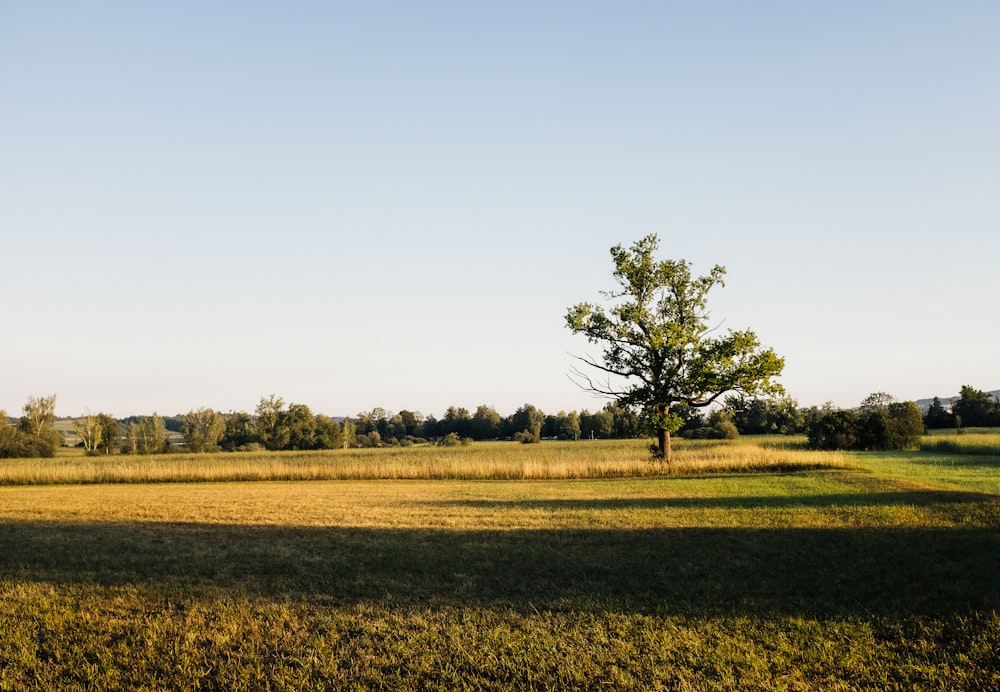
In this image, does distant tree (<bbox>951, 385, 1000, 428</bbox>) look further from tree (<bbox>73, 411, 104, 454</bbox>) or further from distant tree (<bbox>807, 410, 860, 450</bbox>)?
tree (<bbox>73, 411, 104, 454</bbox>)

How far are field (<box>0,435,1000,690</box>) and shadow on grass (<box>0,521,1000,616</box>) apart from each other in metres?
0.05

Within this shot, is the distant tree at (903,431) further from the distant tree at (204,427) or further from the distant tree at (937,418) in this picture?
Result: the distant tree at (204,427)

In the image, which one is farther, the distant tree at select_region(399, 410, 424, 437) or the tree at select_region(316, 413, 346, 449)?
the distant tree at select_region(399, 410, 424, 437)

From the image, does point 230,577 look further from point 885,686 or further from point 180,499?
point 180,499

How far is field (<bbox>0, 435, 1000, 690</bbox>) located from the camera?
16.5 feet

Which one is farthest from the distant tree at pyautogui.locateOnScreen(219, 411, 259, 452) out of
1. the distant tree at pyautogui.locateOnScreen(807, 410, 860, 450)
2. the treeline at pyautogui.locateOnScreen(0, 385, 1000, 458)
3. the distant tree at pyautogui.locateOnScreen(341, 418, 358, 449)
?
the distant tree at pyautogui.locateOnScreen(807, 410, 860, 450)

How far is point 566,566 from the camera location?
871 cm

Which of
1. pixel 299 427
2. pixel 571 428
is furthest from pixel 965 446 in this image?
pixel 299 427

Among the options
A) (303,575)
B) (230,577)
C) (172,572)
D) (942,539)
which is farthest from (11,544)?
(942,539)

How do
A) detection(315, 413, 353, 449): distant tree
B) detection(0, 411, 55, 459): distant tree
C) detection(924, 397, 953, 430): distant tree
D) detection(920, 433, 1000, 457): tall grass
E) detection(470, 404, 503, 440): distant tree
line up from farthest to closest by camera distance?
detection(470, 404, 503, 440): distant tree
detection(315, 413, 353, 449): distant tree
detection(924, 397, 953, 430): distant tree
detection(0, 411, 55, 459): distant tree
detection(920, 433, 1000, 457): tall grass

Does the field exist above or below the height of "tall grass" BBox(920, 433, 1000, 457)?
above

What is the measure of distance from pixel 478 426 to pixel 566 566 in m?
92.9

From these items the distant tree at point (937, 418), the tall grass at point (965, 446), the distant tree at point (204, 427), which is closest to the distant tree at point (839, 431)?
the tall grass at point (965, 446)

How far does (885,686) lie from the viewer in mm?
4629
